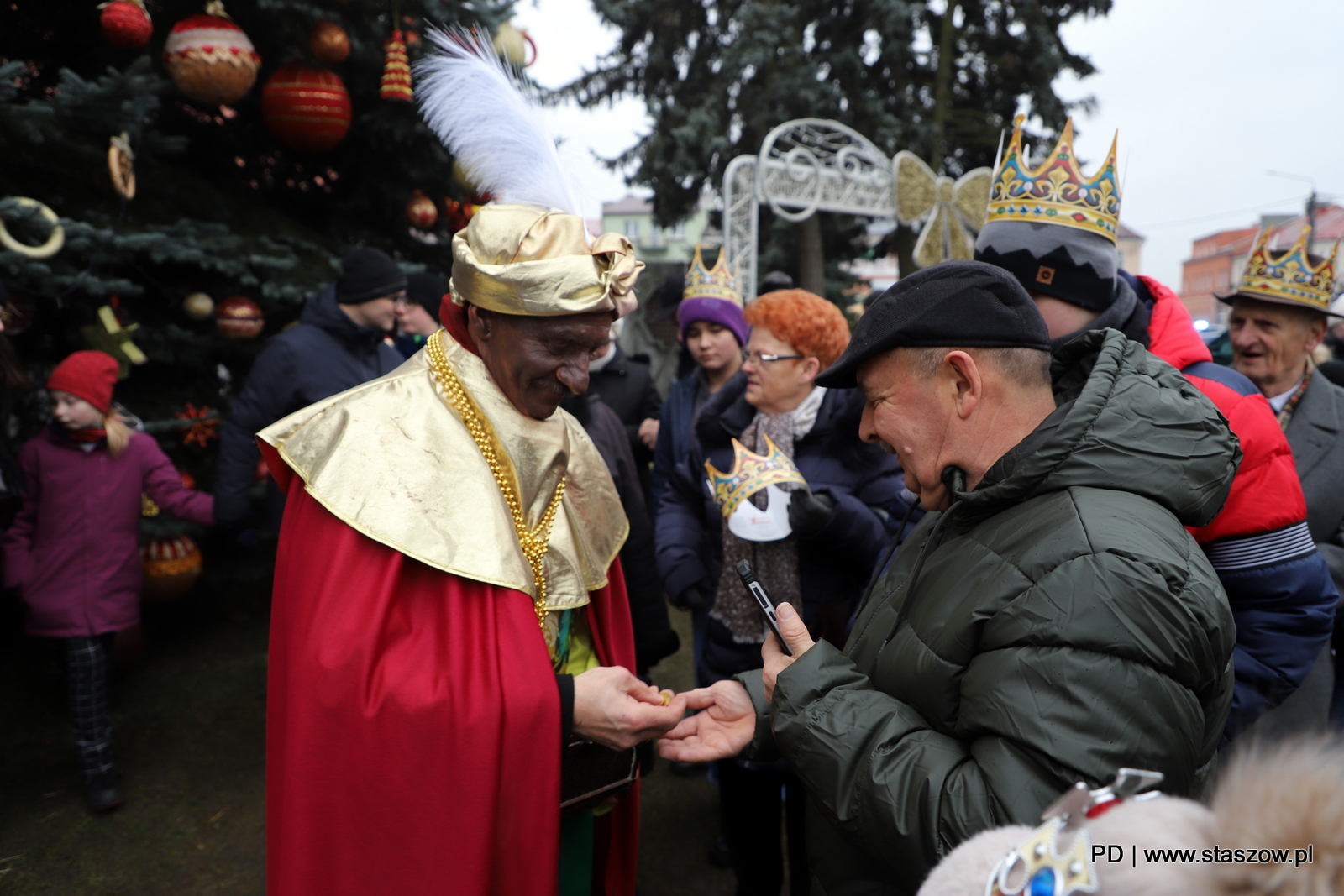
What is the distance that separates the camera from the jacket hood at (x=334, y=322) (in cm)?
443

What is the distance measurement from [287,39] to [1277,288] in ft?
19.6

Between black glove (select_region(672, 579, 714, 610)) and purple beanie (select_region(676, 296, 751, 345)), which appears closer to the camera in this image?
black glove (select_region(672, 579, 714, 610))

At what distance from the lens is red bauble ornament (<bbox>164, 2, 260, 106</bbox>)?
15.6 ft

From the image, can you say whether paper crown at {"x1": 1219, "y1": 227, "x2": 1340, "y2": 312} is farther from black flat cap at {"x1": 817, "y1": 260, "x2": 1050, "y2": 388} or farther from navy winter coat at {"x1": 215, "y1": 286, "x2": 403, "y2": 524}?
navy winter coat at {"x1": 215, "y1": 286, "x2": 403, "y2": 524}

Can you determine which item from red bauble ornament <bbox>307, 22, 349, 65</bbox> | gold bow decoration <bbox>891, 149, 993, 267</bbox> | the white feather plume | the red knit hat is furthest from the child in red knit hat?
gold bow decoration <bbox>891, 149, 993, 267</bbox>

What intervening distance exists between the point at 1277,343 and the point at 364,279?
14.1 ft

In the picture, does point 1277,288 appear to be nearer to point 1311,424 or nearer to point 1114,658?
point 1311,424

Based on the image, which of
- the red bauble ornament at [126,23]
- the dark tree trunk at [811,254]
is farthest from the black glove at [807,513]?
the dark tree trunk at [811,254]

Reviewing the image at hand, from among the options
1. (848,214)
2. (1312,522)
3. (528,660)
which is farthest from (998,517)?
(848,214)

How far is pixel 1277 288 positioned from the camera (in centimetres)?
329

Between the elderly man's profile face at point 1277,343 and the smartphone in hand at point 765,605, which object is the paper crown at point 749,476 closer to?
the smartphone in hand at point 765,605

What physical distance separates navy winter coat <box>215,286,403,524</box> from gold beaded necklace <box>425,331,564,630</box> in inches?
99.2

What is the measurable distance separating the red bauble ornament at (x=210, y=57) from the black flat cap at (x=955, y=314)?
486cm
